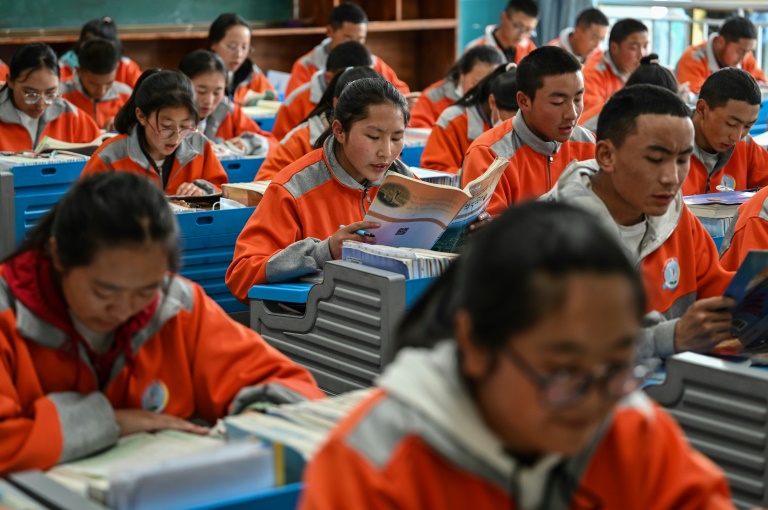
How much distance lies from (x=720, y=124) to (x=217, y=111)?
2.50 m

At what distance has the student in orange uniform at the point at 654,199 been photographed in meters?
2.23

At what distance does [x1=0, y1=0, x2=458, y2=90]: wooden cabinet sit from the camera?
8.38m

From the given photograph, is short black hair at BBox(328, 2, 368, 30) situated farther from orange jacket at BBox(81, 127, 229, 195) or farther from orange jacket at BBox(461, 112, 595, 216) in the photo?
orange jacket at BBox(461, 112, 595, 216)

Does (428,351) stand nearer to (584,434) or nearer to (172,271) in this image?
(584,434)

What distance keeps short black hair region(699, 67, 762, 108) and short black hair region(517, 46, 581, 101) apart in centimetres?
56

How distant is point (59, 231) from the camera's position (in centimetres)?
164

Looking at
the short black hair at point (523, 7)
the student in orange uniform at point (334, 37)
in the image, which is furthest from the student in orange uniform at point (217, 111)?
the short black hair at point (523, 7)

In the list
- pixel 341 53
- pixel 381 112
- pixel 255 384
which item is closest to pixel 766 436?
pixel 255 384

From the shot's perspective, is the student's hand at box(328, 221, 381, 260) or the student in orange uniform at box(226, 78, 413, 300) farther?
the student in orange uniform at box(226, 78, 413, 300)

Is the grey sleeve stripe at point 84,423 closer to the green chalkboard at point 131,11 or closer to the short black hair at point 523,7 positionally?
the green chalkboard at point 131,11

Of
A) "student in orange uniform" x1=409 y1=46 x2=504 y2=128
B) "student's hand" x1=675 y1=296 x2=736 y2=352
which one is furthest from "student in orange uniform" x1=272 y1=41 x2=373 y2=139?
"student's hand" x1=675 y1=296 x2=736 y2=352

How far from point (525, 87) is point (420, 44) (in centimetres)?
642

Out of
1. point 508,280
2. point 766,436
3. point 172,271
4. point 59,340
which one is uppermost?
point 508,280

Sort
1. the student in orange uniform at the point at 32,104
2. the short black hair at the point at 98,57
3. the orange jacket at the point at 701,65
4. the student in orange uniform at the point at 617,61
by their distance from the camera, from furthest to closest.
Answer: the orange jacket at the point at 701,65
the student in orange uniform at the point at 617,61
the short black hair at the point at 98,57
the student in orange uniform at the point at 32,104
